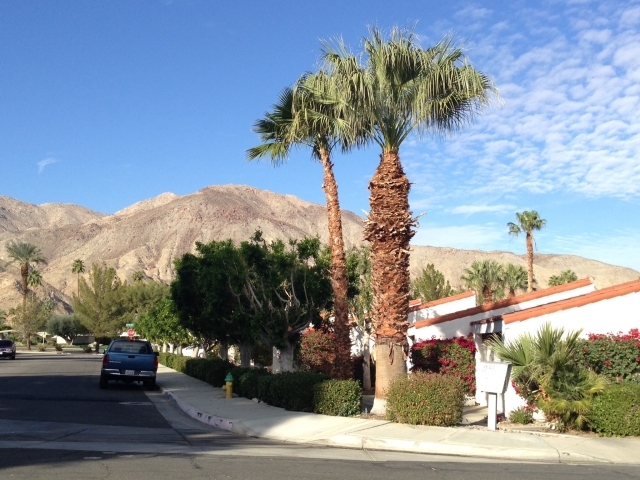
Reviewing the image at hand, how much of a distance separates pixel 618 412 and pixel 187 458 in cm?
771

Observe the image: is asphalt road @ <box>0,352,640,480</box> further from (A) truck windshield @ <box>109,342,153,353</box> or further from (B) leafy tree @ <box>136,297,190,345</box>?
(B) leafy tree @ <box>136,297,190,345</box>

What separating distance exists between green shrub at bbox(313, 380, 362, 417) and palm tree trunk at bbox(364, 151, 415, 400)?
0.53 meters

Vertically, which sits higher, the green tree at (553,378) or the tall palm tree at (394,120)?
the tall palm tree at (394,120)

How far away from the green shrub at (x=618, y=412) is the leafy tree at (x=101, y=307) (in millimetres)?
82395

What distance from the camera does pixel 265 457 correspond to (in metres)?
10.6

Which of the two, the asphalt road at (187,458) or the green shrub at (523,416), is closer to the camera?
the asphalt road at (187,458)

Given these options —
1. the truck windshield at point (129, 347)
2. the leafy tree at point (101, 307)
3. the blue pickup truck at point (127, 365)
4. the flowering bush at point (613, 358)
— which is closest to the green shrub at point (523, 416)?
the flowering bush at point (613, 358)

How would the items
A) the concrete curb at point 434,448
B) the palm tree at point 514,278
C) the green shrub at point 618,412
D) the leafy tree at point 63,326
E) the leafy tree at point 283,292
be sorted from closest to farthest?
the concrete curb at point 434,448, the green shrub at point 618,412, the leafy tree at point 283,292, the palm tree at point 514,278, the leafy tree at point 63,326

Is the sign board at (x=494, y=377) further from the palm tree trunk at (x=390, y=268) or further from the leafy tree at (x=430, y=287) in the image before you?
the leafy tree at (x=430, y=287)

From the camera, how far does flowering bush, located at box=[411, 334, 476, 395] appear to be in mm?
20578

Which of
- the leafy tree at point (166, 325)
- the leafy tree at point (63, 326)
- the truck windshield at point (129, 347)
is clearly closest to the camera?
the truck windshield at point (129, 347)

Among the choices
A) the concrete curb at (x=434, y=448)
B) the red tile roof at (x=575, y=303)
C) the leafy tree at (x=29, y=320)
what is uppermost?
the leafy tree at (x=29, y=320)

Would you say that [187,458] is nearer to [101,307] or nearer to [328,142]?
[328,142]

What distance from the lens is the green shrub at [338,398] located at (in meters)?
15.2
